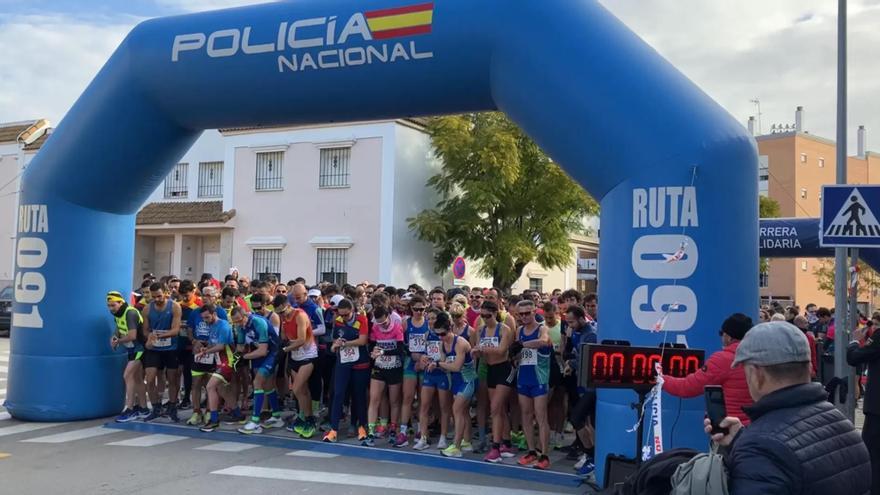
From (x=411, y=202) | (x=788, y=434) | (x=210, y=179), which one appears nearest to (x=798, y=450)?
(x=788, y=434)

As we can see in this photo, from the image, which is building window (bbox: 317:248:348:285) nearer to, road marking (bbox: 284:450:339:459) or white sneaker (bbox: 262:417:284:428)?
white sneaker (bbox: 262:417:284:428)

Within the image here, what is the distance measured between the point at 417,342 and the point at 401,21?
3823 mm

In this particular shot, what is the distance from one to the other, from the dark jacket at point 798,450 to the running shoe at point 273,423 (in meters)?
8.76

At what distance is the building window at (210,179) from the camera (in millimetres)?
29312

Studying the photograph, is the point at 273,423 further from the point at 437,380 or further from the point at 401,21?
the point at 401,21

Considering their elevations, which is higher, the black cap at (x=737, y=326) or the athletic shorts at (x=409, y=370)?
the black cap at (x=737, y=326)

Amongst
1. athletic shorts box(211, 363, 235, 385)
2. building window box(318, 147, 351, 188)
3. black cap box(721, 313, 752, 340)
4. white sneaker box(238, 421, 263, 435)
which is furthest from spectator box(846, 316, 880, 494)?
building window box(318, 147, 351, 188)

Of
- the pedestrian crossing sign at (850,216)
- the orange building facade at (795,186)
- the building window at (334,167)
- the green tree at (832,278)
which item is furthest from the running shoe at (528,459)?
the orange building facade at (795,186)

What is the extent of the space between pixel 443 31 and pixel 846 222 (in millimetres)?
4604

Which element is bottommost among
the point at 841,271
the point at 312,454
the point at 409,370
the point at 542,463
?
the point at 312,454

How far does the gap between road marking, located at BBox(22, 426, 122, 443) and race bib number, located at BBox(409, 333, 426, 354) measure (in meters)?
4.09

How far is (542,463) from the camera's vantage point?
28.2 ft

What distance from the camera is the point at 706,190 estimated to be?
6.81 meters

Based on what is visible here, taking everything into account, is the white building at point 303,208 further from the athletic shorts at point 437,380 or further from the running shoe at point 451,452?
the running shoe at point 451,452
